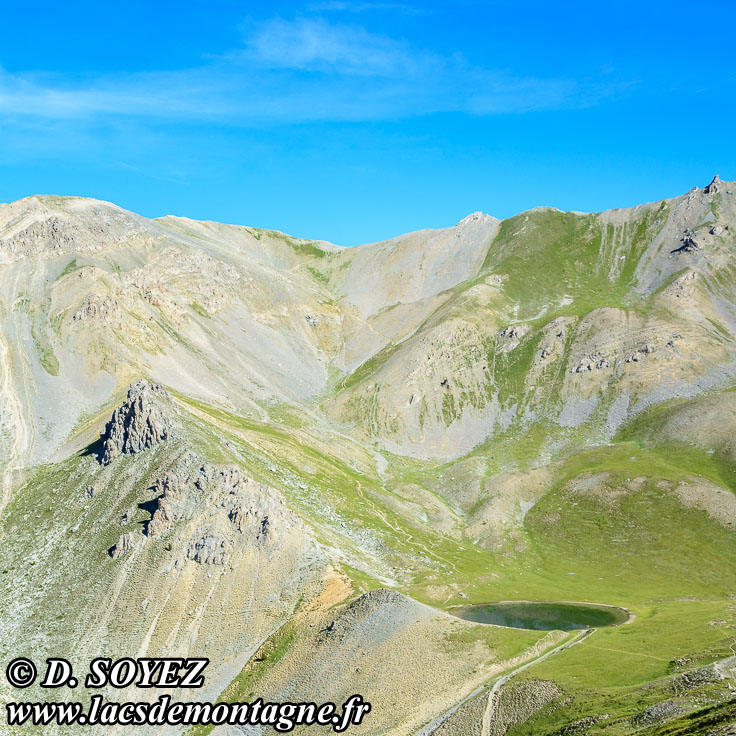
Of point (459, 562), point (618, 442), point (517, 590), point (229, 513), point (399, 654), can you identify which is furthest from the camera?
point (618, 442)

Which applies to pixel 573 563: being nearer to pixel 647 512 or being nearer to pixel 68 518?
pixel 647 512

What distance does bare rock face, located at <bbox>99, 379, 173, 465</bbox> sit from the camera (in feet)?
376

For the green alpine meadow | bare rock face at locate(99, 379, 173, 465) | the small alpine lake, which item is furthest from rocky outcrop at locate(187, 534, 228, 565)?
the small alpine lake

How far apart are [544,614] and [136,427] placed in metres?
71.7

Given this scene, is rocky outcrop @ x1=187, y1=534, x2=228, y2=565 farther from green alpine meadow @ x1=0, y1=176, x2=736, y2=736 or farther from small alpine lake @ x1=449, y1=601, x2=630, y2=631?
small alpine lake @ x1=449, y1=601, x2=630, y2=631

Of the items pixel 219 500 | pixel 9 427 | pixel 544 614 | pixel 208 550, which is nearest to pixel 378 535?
pixel 219 500

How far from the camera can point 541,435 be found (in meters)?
181

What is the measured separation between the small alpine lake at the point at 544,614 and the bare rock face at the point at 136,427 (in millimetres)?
56662

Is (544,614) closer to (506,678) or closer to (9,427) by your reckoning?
(506,678)

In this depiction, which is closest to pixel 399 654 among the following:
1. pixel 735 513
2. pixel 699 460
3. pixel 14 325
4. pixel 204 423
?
pixel 204 423

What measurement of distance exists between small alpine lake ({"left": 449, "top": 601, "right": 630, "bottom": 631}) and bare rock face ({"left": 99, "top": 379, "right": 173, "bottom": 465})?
5666 centimetres

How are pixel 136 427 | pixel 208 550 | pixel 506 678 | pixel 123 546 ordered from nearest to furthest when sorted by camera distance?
pixel 506 678
pixel 208 550
pixel 123 546
pixel 136 427

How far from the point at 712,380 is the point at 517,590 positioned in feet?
337

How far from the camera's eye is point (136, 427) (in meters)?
115
